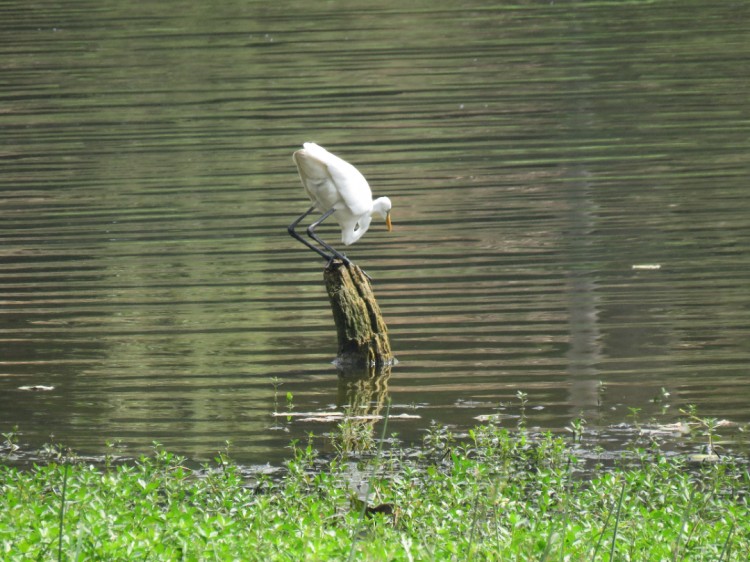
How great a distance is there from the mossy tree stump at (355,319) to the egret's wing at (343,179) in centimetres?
51

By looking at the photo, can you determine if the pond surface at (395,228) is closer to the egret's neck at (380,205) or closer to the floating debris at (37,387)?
the floating debris at (37,387)

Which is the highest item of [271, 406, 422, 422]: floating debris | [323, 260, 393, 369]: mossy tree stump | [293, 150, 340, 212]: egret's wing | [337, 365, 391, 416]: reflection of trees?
[293, 150, 340, 212]: egret's wing

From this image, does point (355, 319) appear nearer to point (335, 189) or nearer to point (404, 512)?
Result: point (335, 189)

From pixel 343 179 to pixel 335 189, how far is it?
131 millimetres

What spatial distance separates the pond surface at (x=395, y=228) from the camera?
10336 mm

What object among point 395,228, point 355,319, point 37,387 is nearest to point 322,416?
point 355,319

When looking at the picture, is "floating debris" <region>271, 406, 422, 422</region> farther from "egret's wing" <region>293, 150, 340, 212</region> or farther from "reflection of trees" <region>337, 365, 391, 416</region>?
"egret's wing" <region>293, 150, 340, 212</region>

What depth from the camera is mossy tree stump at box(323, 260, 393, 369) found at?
35.2ft

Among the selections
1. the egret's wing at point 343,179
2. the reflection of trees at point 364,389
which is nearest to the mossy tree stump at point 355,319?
the reflection of trees at point 364,389

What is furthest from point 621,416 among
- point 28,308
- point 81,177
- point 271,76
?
point 271,76

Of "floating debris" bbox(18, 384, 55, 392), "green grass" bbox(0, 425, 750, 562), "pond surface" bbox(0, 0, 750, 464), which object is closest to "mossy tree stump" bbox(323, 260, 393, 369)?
"pond surface" bbox(0, 0, 750, 464)

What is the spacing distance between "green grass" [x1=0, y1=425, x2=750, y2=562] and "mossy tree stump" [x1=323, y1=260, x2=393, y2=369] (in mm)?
2240

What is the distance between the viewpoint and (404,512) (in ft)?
22.1

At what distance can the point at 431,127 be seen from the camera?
20.7 meters
